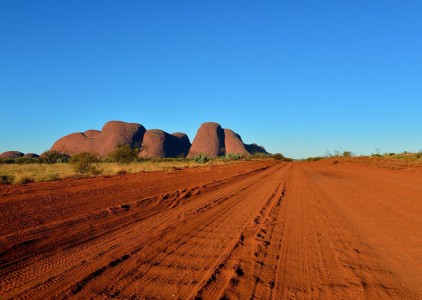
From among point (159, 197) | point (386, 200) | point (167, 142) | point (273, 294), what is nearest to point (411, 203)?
point (386, 200)

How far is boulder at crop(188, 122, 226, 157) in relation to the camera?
142 metres

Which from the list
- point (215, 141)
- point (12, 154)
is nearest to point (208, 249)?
point (215, 141)

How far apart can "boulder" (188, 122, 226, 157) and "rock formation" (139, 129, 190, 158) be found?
6.29 metres

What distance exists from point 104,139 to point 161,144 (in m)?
20.1

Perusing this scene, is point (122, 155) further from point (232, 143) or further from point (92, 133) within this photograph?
point (232, 143)

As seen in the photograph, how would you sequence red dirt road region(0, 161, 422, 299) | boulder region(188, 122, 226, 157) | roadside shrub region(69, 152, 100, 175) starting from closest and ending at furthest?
red dirt road region(0, 161, 422, 299) → roadside shrub region(69, 152, 100, 175) → boulder region(188, 122, 226, 157)

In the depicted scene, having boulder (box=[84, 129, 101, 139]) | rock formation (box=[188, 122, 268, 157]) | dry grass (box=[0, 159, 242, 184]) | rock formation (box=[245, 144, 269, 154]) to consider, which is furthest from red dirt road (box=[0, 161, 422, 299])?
rock formation (box=[245, 144, 269, 154])

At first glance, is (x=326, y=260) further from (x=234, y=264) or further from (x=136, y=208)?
(x=136, y=208)

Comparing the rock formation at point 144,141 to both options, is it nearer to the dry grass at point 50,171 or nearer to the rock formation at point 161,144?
the rock formation at point 161,144

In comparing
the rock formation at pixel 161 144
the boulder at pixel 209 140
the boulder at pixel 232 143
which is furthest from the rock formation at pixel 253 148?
the rock formation at pixel 161 144

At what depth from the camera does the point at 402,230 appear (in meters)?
7.12

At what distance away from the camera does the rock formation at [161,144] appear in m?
122

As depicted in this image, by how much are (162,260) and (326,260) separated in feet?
7.65

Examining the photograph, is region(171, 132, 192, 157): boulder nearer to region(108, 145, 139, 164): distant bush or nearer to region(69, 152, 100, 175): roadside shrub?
region(108, 145, 139, 164): distant bush
